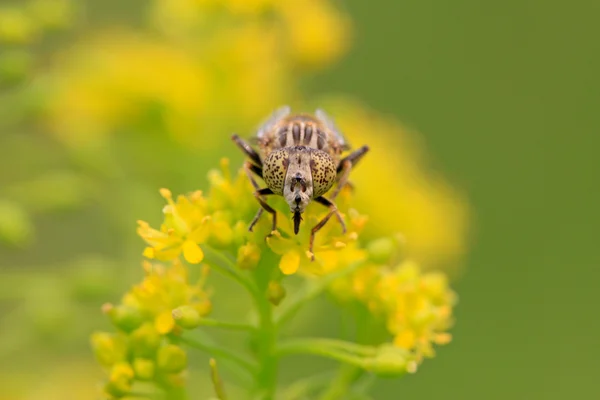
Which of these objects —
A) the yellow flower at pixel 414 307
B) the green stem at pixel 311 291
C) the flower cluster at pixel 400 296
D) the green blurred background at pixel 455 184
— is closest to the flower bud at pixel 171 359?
the green stem at pixel 311 291

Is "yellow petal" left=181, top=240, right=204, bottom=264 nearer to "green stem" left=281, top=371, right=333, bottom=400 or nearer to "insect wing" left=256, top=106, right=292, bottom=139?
"insect wing" left=256, top=106, right=292, bottom=139

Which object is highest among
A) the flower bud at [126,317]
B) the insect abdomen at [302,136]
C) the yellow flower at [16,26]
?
the yellow flower at [16,26]

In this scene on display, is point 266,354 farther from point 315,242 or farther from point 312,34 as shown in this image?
point 312,34

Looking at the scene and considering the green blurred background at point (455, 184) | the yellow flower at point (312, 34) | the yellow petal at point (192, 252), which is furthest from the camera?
the yellow flower at point (312, 34)

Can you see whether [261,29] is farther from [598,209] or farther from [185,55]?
[598,209]

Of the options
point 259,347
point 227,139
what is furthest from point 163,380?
point 227,139

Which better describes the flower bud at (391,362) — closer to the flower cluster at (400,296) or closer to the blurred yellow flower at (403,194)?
the flower cluster at (400,296)

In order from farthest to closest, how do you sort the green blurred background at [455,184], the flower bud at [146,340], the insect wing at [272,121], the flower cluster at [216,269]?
the green blurred background at [455,184] → the insect wing at [272,121] → the flower bud at [146,340] → the flower cluster at [216,269]
